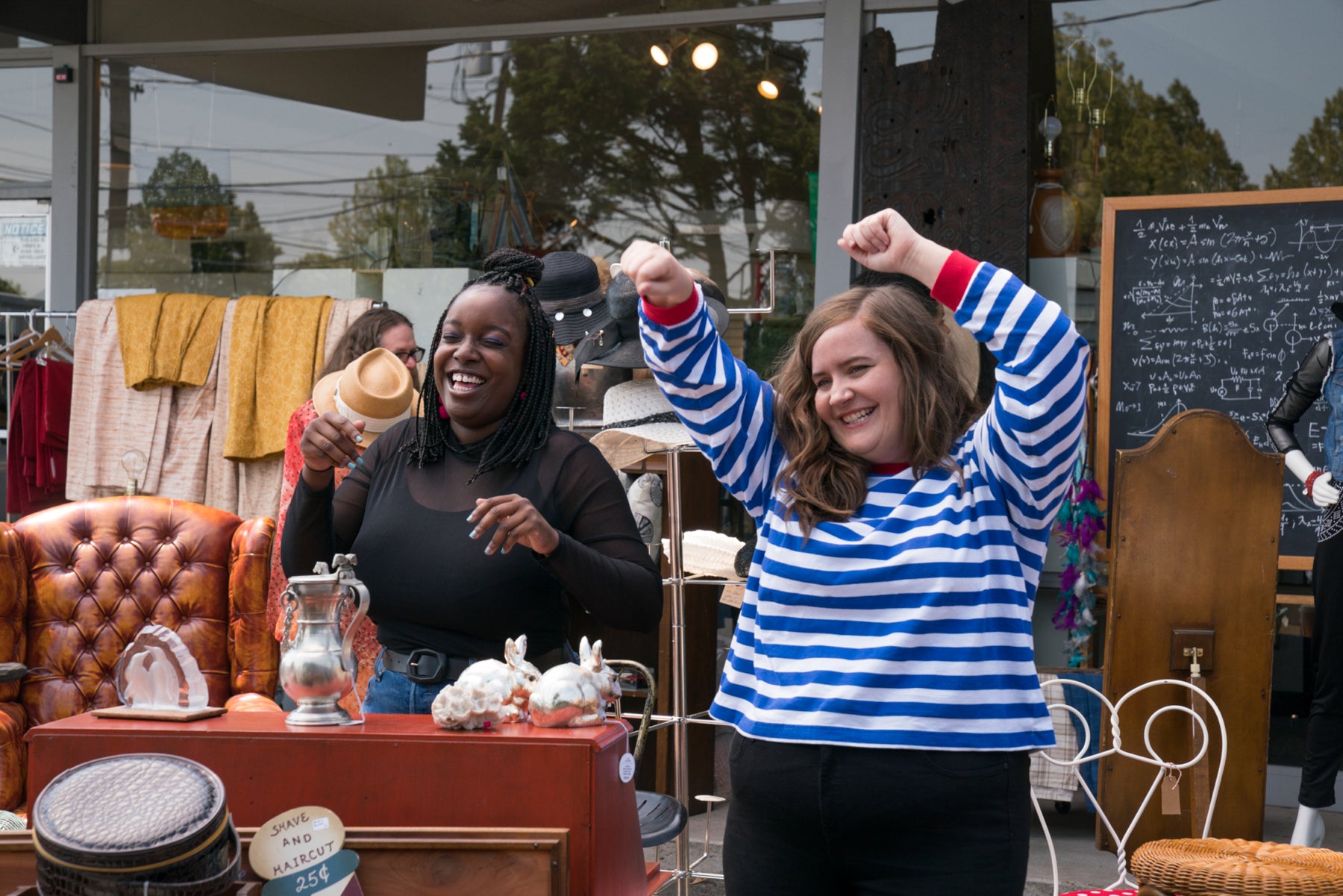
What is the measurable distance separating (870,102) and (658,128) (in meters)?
1.01

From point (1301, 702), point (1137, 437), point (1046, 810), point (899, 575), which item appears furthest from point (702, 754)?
point (899, 575)

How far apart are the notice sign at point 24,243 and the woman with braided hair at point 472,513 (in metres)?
4.78

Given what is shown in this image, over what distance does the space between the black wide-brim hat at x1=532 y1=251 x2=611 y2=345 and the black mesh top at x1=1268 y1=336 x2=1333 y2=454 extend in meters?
2.14

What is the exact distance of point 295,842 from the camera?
1636mm

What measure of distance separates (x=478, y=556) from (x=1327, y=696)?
2923mm

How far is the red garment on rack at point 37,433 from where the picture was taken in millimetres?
5602

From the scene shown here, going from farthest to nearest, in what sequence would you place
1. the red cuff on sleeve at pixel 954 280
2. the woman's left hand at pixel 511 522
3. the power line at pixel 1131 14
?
the power line at pixel 1131 14
the woman's left hand at pixel 511 522
the red cuff on sleeve at pixel 954 280

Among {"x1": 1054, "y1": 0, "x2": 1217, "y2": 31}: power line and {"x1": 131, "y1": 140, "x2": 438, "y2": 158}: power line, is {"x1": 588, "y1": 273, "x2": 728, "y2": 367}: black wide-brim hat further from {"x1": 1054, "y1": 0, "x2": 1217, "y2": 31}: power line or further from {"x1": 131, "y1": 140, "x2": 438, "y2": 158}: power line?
{"x1": 131, "y1": 140, "x2": 438, "y2": 158}: power line

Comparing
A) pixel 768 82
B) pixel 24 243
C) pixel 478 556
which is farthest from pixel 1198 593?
pixel 24 243

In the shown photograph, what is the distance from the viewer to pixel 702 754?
4.67 m

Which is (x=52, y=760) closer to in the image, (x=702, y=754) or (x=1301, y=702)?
(x=702, y=754)

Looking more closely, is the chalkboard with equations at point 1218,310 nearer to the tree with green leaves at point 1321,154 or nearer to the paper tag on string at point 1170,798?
the tree with green leaves at point 1321,154

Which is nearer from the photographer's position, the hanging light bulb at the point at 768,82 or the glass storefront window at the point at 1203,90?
the glass storefront window at the point at 1203,90

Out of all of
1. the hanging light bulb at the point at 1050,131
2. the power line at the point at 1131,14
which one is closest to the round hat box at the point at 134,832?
the hanging light bulb at the point at 1050,131
